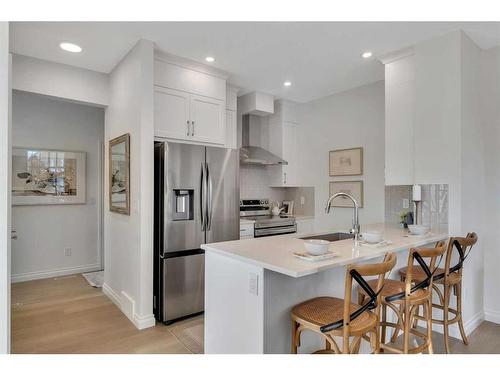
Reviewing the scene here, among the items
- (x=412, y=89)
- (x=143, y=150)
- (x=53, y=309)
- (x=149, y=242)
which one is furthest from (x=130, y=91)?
(x=412, y=89)

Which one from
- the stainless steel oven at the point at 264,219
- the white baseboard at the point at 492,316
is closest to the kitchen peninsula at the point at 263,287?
the white baseboard at the point at 492,316

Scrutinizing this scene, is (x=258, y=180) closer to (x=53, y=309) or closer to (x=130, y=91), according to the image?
(x=130, y=91)

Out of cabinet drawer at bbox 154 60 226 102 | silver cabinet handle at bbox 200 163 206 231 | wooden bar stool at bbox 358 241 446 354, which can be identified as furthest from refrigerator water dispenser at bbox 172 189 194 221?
wooden bar stool at bbox 358 241 446 354

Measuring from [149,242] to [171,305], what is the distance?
0.64m

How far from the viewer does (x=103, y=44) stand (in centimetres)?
286

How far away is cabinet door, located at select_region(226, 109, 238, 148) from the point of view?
13.4ft

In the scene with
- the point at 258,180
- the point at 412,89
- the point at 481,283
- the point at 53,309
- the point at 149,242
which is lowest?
the point at 53,309

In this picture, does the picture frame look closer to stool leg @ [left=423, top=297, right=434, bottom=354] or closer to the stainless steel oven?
the stainless steel oven

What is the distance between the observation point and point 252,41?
2.83 m

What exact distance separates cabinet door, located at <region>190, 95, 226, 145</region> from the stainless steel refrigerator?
0.35 metres

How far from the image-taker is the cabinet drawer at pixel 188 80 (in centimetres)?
310

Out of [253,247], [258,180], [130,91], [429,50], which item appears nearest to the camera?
[253,247]

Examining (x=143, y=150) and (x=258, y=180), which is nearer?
(x=143, y=150)
